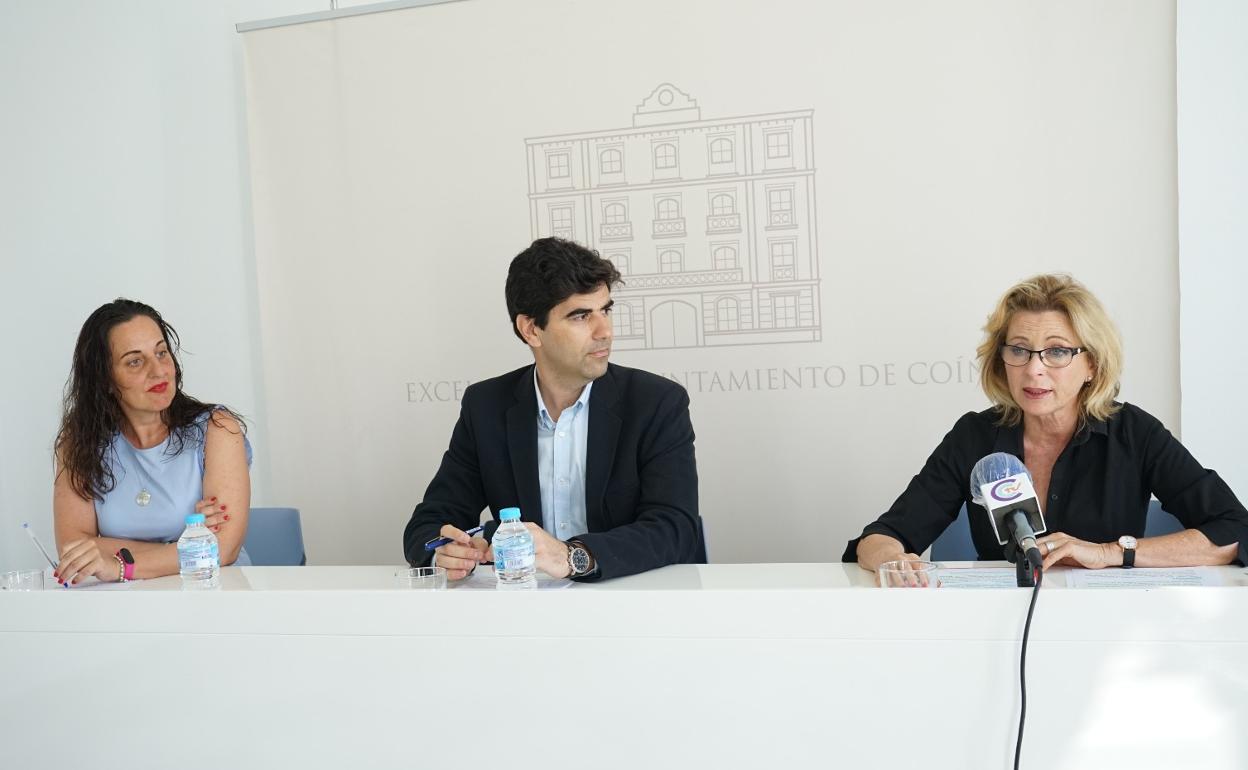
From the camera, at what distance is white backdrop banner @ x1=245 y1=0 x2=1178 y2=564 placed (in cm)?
292

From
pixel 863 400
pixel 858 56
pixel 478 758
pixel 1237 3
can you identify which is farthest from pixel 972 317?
pixel 478 758

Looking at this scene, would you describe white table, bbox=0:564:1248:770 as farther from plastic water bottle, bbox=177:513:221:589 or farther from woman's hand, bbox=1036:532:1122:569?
woman's hand, bbox=1036:532:1122:569

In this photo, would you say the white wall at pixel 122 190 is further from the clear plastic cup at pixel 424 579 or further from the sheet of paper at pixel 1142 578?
the sheet of paper at pixel 1142 578

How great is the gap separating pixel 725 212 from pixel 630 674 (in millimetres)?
1962

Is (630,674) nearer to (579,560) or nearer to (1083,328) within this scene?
(579,560)

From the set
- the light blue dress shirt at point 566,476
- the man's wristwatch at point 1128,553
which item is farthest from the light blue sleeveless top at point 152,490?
the man's wristwatch at point 1128,553

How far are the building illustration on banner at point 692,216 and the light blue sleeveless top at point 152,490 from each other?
4.61ft

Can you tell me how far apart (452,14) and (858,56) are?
1356mm

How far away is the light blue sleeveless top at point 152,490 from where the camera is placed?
7.87 feet

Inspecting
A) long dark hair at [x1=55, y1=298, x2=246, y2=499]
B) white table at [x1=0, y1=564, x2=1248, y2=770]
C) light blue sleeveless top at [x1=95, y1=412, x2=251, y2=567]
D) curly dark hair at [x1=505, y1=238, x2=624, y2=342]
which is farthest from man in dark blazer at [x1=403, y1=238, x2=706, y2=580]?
long dark hair at [x1=55, y1=298, x2=246, y2=499]

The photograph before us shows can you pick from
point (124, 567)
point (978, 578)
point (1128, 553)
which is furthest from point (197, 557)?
point (1128, 553)

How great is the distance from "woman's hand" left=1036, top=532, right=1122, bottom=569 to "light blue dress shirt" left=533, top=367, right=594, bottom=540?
43.0 inches

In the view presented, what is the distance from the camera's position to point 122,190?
12.3 ft

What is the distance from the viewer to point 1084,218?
2.91 meters
